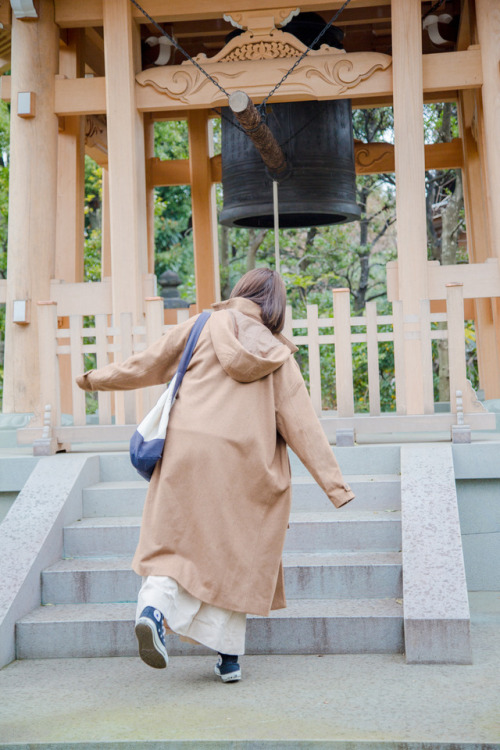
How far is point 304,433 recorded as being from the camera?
3.39 m

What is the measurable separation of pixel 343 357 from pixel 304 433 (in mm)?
1990

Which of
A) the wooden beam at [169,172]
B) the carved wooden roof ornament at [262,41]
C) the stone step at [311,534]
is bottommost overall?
the stone step at [311,534]

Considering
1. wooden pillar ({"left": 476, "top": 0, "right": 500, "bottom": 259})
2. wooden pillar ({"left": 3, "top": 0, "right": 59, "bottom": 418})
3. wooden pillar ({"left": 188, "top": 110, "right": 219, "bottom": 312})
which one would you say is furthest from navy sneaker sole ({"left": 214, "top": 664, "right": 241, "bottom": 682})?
wooden pillar ({"left": 188, "top": 110, "right": 219, "bottom": 312})

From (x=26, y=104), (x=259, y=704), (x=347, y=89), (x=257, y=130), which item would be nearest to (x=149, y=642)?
(x=259, y=704)

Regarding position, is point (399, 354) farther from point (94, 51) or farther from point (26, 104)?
point (94, 51)

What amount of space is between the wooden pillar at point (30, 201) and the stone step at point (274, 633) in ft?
10.4

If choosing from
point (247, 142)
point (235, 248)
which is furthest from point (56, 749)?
point (235, 248)

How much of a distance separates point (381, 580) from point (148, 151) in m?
6.64

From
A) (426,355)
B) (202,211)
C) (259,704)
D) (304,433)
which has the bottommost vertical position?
(259,704)

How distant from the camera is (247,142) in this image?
780cm

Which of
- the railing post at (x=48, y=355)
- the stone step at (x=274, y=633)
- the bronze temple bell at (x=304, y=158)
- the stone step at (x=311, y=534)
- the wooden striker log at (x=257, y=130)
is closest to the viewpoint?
the stone step at (x=274, y=633)

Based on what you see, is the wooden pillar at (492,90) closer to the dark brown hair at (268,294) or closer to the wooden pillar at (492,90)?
the wooden pillar at (492,90)

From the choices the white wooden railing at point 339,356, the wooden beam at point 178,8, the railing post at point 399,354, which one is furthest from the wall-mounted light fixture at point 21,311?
the railing post at point 399,354

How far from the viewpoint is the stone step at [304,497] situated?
4695 millimetres
